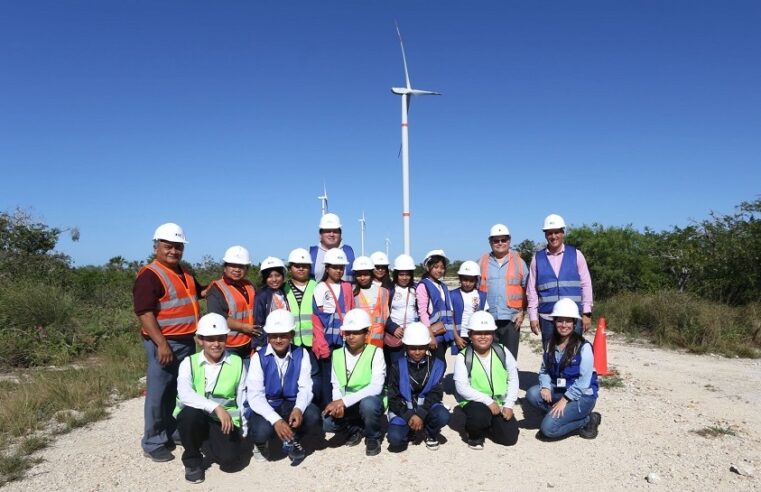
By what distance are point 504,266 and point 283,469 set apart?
3303 millimetres

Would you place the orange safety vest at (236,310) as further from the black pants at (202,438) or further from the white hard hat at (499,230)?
the white hard hat at (499,230)

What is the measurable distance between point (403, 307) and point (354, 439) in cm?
152

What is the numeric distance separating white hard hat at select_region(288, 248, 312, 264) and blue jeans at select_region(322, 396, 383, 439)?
62.2 inches

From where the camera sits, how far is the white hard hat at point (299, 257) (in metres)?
5.10

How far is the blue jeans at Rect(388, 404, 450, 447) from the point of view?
4.46m

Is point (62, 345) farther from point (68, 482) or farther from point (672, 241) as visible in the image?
point (672, 241)

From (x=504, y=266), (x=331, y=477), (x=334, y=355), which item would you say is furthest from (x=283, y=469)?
(x=504, y=266)

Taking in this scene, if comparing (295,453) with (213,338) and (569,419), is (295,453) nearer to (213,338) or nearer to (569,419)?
(213,338)

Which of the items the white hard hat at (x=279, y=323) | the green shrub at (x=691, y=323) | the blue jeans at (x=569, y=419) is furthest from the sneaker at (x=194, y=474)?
the green shrub at (x=691, y=323)

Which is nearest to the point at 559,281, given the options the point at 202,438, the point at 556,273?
the point at 556,273

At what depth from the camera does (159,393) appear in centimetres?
437

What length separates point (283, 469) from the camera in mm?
4211

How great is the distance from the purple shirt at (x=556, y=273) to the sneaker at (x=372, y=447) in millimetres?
2230

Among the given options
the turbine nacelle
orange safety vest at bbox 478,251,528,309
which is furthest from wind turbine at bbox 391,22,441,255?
orange safety vest at bbox 478,251,528,309
